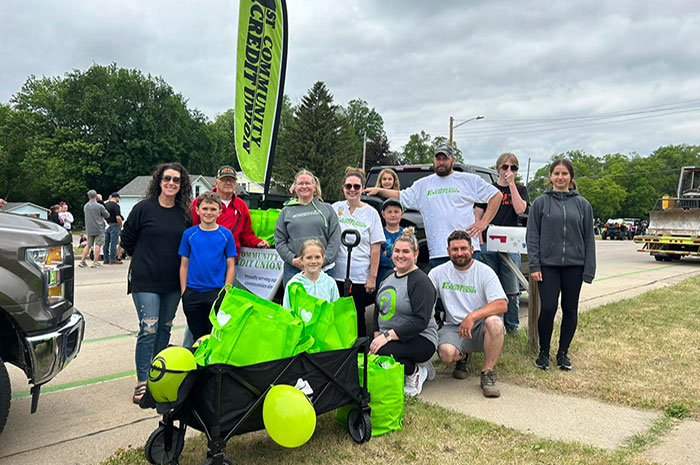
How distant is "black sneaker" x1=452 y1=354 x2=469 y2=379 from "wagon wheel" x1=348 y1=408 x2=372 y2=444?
5.24ft

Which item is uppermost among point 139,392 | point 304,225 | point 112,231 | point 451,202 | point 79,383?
point 451,202

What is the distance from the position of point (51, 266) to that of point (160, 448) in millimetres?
1284

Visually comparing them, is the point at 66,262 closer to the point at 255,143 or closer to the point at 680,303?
the point at 255,143

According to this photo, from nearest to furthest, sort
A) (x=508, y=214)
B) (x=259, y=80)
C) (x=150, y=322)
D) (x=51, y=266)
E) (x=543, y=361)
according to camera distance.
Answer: (x=51, y=266) < (x=150, y=322) < (x=543, y=361) < (x=508, y=214) < (x=259, y=80)

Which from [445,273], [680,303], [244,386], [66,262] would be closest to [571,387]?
[445,273]

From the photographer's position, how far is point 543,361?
4930 mm

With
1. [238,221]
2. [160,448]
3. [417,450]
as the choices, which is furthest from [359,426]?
[238,221]

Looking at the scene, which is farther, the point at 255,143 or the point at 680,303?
the point at 680,303

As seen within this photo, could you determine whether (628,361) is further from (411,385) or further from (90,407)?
(90,407)

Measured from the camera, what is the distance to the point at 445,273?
179 inches

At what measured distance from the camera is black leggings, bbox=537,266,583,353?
487 centimetres

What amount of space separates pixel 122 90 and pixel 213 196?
193ft

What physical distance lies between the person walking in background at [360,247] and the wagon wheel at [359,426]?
1.53 m

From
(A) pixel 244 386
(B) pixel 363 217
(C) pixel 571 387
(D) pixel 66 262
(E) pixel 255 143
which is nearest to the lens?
(A) pixel 244 386
